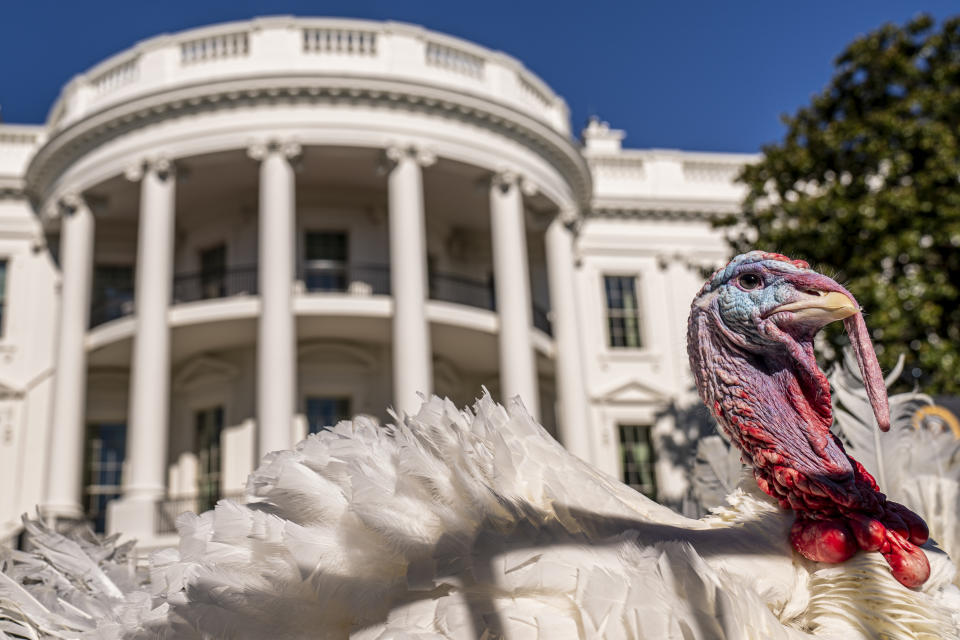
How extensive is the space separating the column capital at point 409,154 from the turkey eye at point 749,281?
15.0 meters

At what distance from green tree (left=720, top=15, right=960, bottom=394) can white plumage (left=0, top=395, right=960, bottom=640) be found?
987 centimetres

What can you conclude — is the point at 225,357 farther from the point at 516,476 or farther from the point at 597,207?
the point at 516,476

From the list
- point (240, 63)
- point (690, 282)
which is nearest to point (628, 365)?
point (690, 282)

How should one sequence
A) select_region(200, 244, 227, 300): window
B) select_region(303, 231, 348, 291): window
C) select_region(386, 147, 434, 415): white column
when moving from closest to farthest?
select_region(386, 147, 434, 415): white column < select_region(200, 244, 227, 300): window < select_region(303, 231, 348, 291): window

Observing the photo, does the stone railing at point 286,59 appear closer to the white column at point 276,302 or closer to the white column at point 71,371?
the white column at point 276,302

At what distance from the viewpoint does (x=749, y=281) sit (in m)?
2.65

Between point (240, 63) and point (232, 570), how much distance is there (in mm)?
16439

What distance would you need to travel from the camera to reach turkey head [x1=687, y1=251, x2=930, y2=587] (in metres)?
2.36

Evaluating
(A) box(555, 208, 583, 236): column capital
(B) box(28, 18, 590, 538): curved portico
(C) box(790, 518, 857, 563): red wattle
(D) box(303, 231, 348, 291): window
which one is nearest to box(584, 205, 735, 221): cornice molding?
(A) box(555, 208, 583, 236): column capital

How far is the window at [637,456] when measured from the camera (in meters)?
21.3

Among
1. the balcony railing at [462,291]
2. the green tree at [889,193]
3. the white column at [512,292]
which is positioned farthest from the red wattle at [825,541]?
the balcony railing at [462,291]

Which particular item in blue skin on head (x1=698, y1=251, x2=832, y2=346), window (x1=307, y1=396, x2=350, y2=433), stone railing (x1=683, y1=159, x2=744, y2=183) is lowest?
blue skin on head (x1=698, y1=251, x2=832, y2=346)

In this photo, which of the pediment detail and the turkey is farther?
the pediment detail

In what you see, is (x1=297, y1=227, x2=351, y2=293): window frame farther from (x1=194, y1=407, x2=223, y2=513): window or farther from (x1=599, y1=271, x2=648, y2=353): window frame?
(x1=599, y1=271, x2=648, y2=353): window frame
